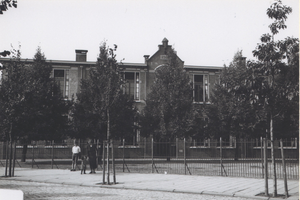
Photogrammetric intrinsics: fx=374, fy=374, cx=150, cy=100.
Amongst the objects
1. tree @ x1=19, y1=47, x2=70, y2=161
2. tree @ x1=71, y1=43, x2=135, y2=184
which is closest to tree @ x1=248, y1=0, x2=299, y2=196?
tree @ x1=71, y1=43, x2=135, y2=184

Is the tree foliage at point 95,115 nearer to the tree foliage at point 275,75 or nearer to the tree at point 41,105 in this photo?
the tree at point 41,105

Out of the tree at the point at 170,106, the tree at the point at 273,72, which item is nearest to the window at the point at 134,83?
the tree at the point at 170,106

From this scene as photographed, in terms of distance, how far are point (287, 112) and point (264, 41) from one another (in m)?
2.15

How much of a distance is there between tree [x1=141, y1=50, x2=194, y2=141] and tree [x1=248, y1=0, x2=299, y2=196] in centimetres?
1874

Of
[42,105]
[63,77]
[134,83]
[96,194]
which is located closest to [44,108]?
[42,105]

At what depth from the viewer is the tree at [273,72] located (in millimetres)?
10289

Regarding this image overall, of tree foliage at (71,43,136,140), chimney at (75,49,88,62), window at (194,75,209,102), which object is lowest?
tree foliage at (71,43,136,140)

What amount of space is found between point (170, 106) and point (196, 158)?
9369mm

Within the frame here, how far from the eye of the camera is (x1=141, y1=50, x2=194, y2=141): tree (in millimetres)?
29734

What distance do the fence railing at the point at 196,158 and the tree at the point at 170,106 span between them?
17.6 ft

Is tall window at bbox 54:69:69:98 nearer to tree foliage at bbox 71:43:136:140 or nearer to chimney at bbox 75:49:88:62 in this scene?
chimney at bbox 75:49:88:62

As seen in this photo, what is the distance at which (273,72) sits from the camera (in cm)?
1085

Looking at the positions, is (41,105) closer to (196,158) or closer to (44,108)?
(44,108)

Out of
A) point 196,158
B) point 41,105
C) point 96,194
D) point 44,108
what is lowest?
point 96,194
